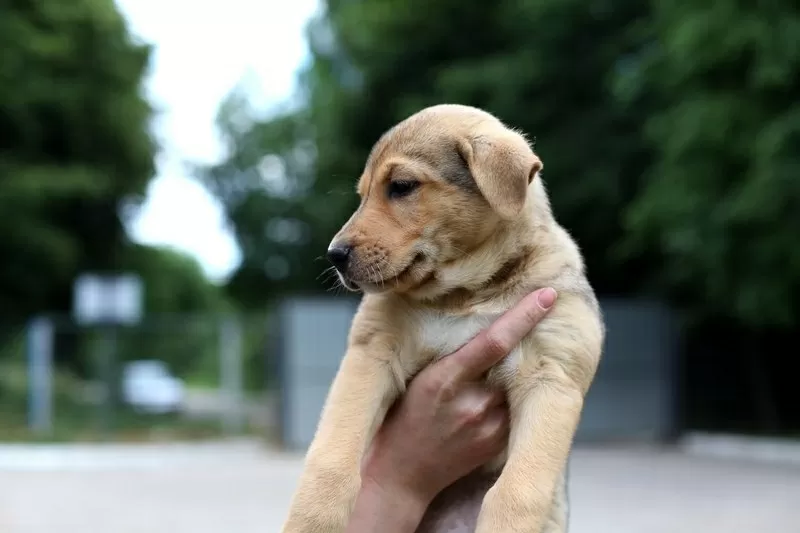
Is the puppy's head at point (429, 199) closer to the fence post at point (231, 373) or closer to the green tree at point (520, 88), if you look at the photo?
the green tree at point (520, 88)

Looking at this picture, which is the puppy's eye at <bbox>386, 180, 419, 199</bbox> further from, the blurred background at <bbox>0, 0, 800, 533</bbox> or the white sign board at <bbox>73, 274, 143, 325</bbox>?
the white sign board at <bbox>73, 274, 143, 325</bbox>

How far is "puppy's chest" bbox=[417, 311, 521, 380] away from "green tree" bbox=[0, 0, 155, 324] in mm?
27897

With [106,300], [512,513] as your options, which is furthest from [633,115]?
[512,513]

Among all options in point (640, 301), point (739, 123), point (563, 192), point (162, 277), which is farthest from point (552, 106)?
point (162, 277)

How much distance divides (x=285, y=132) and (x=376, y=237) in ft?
130

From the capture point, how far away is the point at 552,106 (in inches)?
817

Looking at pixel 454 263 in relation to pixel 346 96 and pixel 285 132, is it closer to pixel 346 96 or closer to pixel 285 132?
pixel 346 96

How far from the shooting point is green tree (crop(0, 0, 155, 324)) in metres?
29.9

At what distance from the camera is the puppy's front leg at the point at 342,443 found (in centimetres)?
338

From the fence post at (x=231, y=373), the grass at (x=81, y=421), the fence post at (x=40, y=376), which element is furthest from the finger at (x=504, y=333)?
the fence post at (x=40, y=376)

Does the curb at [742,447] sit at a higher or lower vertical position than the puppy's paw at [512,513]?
lower

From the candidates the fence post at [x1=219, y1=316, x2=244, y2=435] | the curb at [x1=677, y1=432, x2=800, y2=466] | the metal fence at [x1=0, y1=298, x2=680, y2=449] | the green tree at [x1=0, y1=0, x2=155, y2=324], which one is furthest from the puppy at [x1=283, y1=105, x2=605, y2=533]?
the green tree at [x1=0, y1=0, x2=155, y2=324]

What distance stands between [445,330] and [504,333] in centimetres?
30

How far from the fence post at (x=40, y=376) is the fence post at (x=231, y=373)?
3.78 m
